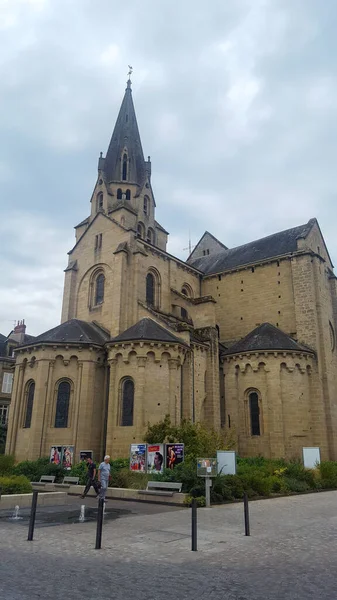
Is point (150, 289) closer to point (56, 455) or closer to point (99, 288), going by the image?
point (99, 288)

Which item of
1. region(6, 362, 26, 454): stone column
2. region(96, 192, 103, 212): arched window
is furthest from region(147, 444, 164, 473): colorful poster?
region(96, 192, 103, 212): arched window

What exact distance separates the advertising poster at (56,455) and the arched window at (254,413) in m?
12.5

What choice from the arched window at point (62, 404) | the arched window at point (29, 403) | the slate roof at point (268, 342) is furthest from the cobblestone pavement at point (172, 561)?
the slate roof at point (268, 342)

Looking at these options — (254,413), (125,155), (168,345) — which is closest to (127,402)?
(168,345)

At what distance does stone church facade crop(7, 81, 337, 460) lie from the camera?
84.4ft

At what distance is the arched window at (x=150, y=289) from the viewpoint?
109 feet

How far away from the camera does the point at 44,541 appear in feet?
30.8

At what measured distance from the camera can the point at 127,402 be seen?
25.3 m

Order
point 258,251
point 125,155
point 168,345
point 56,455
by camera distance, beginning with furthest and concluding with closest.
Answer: point 125,155 → point 258,251 → point 168,345 → point 56,455

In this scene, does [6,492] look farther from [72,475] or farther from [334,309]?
[334,309]

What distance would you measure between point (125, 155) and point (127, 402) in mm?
23747

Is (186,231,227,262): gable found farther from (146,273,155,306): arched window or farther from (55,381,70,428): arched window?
(55,381,70,428): arched window

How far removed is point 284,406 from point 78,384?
12.9m

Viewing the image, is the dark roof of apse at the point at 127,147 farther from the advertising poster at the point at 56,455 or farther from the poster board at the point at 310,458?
the poster board at the point at 310,458
